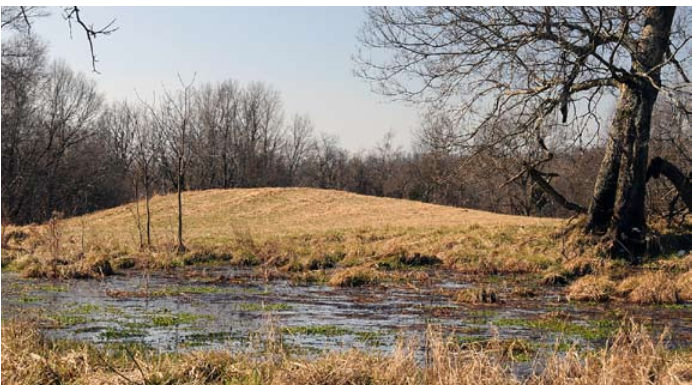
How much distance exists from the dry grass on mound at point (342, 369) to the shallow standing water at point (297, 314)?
1114 mm

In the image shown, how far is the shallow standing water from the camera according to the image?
36.9 feet

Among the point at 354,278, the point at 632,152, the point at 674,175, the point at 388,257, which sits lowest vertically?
the point at 354,278

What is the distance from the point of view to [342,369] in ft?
25.2

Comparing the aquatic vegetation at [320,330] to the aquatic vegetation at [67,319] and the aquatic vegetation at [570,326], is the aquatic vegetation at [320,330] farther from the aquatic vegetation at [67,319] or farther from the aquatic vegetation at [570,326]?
the aquatic vegetation at [67,319]

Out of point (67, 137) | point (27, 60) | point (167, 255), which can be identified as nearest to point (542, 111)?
point (167, 255)

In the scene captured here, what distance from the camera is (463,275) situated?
20.7m

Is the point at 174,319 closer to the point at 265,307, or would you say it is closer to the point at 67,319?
the point at 67,319

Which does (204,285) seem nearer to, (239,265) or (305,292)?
(305,292)

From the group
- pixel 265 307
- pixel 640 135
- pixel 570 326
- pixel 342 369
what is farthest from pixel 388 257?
pixel 342 369

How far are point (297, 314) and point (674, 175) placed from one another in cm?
1336

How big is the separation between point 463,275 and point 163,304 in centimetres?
883

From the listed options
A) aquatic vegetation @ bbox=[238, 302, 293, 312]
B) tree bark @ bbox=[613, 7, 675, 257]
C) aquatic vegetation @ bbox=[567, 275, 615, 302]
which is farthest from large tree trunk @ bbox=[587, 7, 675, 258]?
aquatic vegetation @ bbox=[238, 302, 293, 312]

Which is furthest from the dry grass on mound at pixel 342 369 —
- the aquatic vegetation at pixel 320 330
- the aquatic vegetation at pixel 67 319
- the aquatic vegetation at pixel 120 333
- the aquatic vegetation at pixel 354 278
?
the aquatic vegetation at pixel 354 278

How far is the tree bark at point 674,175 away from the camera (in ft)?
71.2
